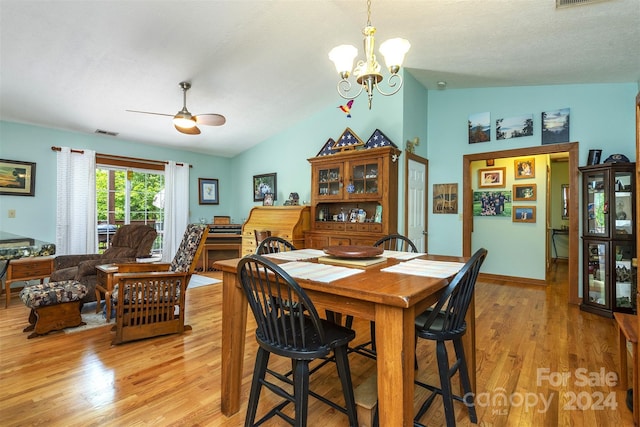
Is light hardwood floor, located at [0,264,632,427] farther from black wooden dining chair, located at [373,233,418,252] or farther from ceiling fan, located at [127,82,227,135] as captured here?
ceiling fan, located at [127,82,227,135]

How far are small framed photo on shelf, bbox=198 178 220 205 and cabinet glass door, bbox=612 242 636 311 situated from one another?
623 cm

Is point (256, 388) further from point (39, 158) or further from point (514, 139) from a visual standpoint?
point (39, 158)

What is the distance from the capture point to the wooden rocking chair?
8.21 ft

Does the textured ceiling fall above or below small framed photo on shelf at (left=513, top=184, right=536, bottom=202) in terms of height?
above

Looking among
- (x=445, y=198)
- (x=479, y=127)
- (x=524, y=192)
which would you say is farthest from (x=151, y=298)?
(x=524, y=192)

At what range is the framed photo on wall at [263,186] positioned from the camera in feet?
18.6

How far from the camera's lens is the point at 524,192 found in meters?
4.85

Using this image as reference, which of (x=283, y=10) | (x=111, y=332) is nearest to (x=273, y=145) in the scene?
(x=283, y=10)

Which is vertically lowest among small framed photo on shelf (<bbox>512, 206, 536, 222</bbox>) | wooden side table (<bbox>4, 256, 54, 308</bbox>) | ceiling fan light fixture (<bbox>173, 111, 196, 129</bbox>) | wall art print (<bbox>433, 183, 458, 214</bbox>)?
wooden side table (<bbox>4, 256, 54, 308</bbox>)

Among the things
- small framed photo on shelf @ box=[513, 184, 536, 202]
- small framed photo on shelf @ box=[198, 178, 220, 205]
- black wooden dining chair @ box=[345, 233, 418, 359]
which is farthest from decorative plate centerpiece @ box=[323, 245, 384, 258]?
small framed photo on shelf @ box=[198, 178, 220, 205]

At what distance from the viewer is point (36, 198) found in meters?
4.25

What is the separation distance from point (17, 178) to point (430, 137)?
232 inches

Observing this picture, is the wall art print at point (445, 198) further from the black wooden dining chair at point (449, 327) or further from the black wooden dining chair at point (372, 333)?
the black wooden dining chair at point (449, 327)

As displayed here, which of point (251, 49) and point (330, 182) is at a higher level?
point (251, 49)
